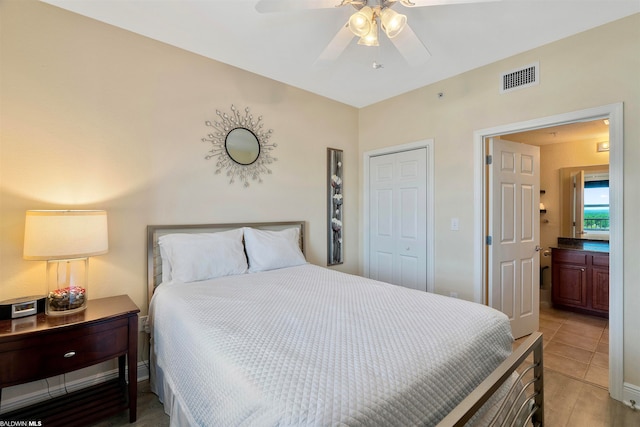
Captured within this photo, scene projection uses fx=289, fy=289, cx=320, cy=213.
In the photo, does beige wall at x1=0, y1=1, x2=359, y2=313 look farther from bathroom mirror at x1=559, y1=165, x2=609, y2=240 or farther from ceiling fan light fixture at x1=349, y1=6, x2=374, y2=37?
bathroom mirror at x1=559, y1=165, x2=609, y2=240

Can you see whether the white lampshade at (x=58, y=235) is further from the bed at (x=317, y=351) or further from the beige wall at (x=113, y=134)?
the bed at (x=317, y=351)

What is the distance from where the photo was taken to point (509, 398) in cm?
136

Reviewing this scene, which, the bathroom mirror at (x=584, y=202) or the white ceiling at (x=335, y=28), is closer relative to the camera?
the white ceiling at (x=335, y=28)

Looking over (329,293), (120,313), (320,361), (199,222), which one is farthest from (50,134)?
(320,361)

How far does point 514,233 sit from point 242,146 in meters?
2.84

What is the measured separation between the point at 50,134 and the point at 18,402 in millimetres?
1717

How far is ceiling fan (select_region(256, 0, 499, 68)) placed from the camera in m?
1.45

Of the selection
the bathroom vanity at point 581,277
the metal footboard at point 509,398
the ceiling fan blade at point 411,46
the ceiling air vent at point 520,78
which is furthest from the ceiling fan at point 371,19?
the bathroom vanity at point 581,277

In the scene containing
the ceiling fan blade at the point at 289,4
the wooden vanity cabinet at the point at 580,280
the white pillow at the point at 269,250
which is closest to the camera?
the ceiling fan blade at the point at 289,4

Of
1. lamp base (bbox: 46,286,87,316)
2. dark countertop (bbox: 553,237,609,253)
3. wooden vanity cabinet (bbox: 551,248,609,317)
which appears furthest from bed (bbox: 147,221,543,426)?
dark countertop (bbox: 553,237,609,253)

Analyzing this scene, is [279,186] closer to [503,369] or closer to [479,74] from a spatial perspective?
[479,74]

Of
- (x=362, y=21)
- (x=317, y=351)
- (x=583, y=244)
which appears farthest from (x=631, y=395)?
(x=362, y=21)

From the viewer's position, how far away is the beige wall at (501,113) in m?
1.96

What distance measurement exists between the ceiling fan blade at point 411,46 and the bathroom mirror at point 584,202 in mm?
3720
